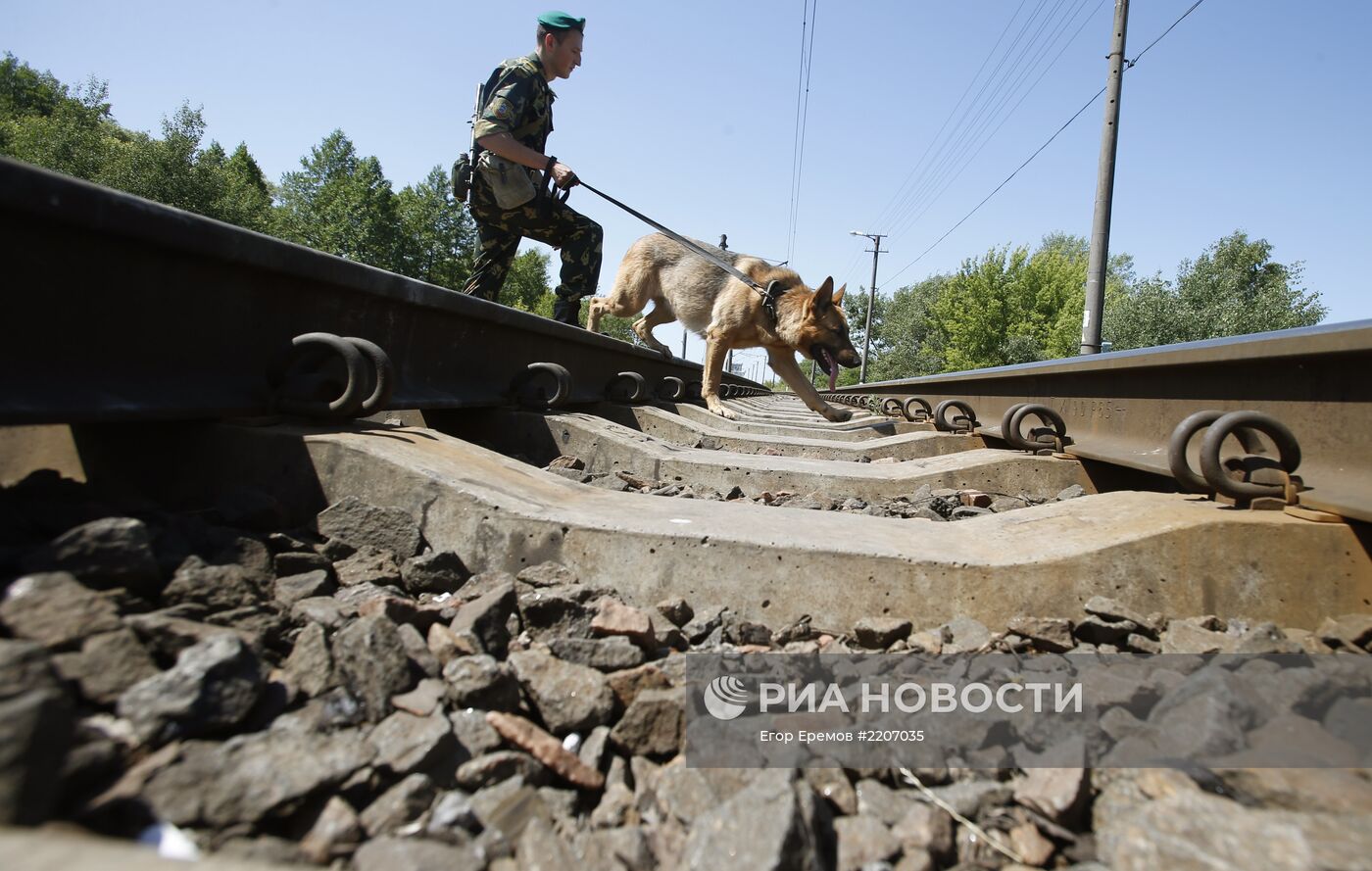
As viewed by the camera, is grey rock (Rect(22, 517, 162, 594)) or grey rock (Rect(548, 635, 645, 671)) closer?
grey rock (Rect(22, 517, 162, 594))

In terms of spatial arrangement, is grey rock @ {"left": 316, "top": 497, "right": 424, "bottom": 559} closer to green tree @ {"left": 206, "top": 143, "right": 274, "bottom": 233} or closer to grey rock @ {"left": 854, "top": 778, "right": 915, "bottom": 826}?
grey rock @ {"left": 854, "top": 778, "right": 915, "bottom": 826}

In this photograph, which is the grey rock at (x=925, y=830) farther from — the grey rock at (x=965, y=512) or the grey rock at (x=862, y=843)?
the grey rock at (x=965, y=512)

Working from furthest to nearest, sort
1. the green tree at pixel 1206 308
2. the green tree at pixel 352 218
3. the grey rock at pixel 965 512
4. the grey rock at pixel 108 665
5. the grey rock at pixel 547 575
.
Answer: the green tree at pixel 352 218
the green tree at pixel 1206 308
the grey rock at pixel 965 512
the grey rock at pixel 547 575
the grey rock at pixel 108 665

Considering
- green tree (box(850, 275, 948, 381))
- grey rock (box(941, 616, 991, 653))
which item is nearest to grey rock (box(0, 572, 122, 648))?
grey rock (box(941, 616, 991, 653))

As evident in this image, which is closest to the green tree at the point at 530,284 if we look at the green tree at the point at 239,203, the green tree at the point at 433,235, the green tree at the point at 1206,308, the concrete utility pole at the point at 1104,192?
the green tree at the point at 433,235

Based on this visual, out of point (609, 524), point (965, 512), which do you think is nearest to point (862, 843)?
point (609, 524)

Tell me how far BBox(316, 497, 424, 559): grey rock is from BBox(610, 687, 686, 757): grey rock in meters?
0.89

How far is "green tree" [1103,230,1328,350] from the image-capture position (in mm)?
40406

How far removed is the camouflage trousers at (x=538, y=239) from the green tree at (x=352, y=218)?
56301 millimetres

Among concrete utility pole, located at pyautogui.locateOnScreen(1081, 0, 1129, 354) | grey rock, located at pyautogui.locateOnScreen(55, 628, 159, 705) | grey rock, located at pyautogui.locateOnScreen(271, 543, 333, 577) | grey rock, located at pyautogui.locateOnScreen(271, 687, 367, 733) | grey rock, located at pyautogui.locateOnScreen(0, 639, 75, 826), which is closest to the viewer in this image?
grey rock, located at pyautogui.locateOnScreen(0, 639, 75, 826)

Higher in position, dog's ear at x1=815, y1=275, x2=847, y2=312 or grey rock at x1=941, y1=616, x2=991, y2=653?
dog's ear at x1=815, y1=275, x2=847, y2=312

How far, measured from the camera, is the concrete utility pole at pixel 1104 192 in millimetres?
11336

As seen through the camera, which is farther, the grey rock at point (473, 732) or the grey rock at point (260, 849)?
the grey rock at point (473, 732)

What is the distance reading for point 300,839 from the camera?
923mm
